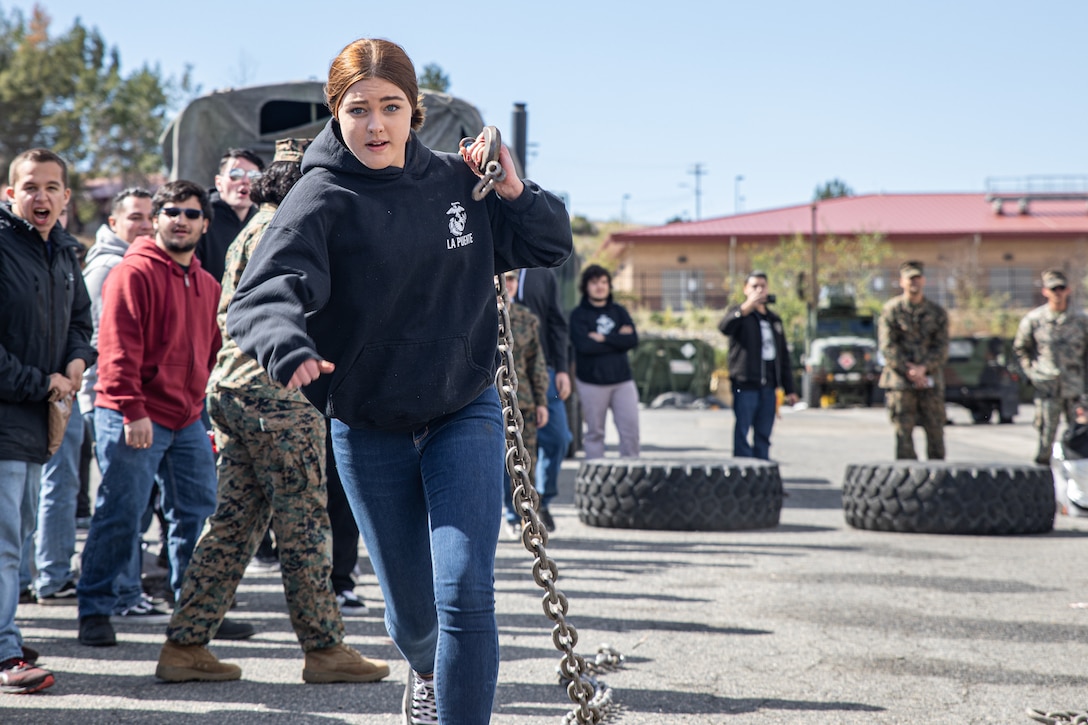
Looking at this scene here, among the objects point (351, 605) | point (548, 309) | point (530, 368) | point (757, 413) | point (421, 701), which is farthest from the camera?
point (757, 413)

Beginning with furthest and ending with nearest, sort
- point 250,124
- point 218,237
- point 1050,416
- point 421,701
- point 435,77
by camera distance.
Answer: point 435,77
point 1050,416
point 250,124
point 218,237
point 421,701

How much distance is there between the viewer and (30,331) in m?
4.80

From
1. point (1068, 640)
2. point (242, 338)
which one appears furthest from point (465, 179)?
point (1068, 640)

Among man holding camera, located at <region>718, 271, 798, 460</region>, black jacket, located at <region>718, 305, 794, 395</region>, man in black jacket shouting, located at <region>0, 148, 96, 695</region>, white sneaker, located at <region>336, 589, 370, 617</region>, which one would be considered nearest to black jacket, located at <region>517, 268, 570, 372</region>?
black jacket, located at <region>718, 305, 794, 395</region>

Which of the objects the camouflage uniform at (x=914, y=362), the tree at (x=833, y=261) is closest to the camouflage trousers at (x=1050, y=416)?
the camouflage uniform at (x=914, y=362)

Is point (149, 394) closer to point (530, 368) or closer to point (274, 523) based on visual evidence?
point (274, 523)

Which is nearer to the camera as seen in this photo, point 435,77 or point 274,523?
point 274,523

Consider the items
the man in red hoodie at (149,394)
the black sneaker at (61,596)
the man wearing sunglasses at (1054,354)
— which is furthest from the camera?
the man wearing sunglasses at (1054,354)

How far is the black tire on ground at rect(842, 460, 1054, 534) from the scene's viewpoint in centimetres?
862

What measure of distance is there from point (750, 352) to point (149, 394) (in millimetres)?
6356

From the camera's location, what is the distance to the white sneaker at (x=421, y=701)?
3400 millimetres

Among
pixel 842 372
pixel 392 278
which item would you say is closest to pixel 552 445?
pixel 392 278

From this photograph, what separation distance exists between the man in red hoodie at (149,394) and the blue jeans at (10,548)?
21.4 inches

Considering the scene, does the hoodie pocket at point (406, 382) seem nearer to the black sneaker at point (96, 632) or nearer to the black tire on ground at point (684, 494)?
the black sneaker at point (96, 632)
